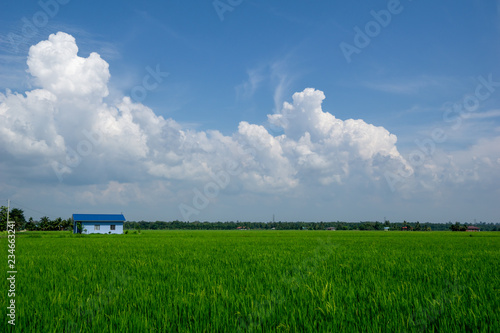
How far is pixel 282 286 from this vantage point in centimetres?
662

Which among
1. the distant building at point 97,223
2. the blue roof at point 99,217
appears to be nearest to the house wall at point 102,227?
the distant building at point 97,223

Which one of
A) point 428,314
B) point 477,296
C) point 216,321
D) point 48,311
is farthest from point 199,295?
point 477,296

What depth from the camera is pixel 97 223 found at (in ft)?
193

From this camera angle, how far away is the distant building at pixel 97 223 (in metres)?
56.9

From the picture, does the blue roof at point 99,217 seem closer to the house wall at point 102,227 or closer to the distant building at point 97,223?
the distant building at point 97,223

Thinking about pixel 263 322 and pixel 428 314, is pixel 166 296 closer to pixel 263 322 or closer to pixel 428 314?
pixel 263 322

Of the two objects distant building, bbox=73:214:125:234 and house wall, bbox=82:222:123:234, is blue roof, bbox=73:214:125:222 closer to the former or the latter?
distant building, bbox=73:214:125:234

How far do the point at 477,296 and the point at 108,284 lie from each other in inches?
298

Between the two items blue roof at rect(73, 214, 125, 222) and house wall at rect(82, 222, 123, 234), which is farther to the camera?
blue roof at rect(73, 214, 125, 222)

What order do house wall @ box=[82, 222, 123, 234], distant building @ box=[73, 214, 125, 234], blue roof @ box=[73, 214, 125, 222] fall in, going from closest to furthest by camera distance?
distant building @ box=[73, 214, 125, 234] → house wall @ box=[82, 222, 123, 234] → blue roof @ box=[73, 214, 125, 222]

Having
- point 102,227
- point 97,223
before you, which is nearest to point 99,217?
point 97,223

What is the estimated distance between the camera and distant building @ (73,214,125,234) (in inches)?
2242

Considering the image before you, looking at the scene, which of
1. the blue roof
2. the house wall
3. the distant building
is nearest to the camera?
the distant building

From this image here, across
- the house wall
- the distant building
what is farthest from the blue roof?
the house wall
